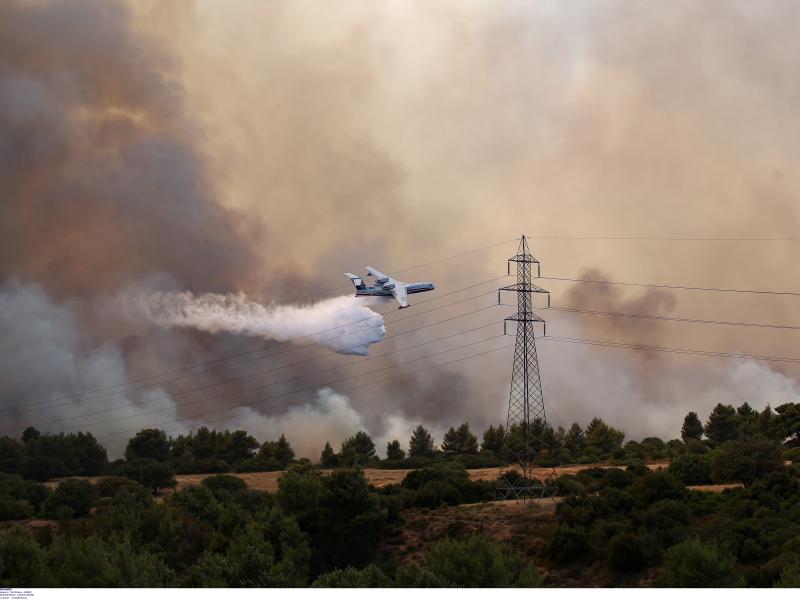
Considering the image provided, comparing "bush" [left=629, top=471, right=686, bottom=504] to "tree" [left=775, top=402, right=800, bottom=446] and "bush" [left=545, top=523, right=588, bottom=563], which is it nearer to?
"bush" [left=545, top=523, right=588, bottom=563]

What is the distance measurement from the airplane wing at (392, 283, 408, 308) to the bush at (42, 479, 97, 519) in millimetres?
52942

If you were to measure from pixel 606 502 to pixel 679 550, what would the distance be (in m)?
31.7

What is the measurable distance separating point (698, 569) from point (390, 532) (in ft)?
159

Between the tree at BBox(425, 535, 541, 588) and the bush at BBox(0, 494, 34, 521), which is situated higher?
the bush at BBox(0, 494, 34, 521)

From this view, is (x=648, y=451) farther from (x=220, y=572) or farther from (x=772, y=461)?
(x=220, y=572)

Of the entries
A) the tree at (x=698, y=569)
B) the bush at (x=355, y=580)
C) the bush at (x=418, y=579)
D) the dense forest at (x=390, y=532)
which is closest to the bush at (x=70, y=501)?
the dense forest at (x=390, y=532)

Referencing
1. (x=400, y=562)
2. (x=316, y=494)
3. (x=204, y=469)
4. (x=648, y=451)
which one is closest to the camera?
(x=400, y=562)

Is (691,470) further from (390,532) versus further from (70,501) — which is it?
(70,501)

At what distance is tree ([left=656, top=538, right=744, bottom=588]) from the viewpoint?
7969cm

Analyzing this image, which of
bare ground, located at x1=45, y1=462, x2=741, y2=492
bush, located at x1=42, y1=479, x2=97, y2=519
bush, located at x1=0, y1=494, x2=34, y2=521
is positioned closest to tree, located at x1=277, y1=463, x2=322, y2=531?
bare ground, located at x1=45, y1=462, x2=741, y2=492

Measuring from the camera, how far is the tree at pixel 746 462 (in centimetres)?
12600
